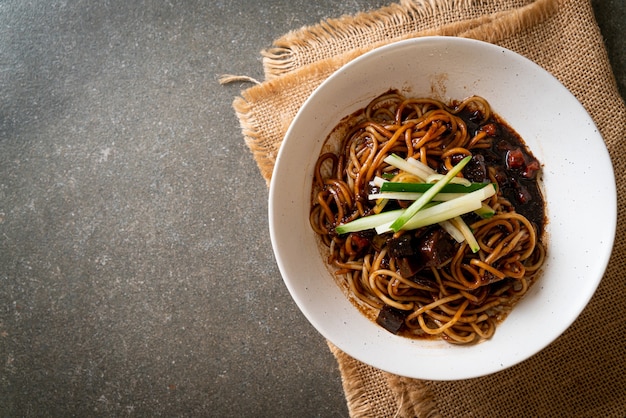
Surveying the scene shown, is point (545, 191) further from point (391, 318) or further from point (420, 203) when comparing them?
point (391, 318)

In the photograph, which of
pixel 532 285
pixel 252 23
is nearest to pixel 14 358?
pixel 252 23

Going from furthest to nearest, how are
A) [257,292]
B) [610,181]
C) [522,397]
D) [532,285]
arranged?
[257,292] < [522,397] < [532,285] < [610,181]

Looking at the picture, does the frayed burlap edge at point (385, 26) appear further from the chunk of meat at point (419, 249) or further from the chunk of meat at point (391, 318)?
the chunk of meat at point (391, 318)

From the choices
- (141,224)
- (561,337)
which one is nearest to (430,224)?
(561,337)

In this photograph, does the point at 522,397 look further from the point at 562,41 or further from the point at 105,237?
the point at 105,237

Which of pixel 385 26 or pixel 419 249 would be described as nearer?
pixel 419 249

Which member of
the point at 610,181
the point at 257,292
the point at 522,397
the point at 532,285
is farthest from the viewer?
the point at 257,292
